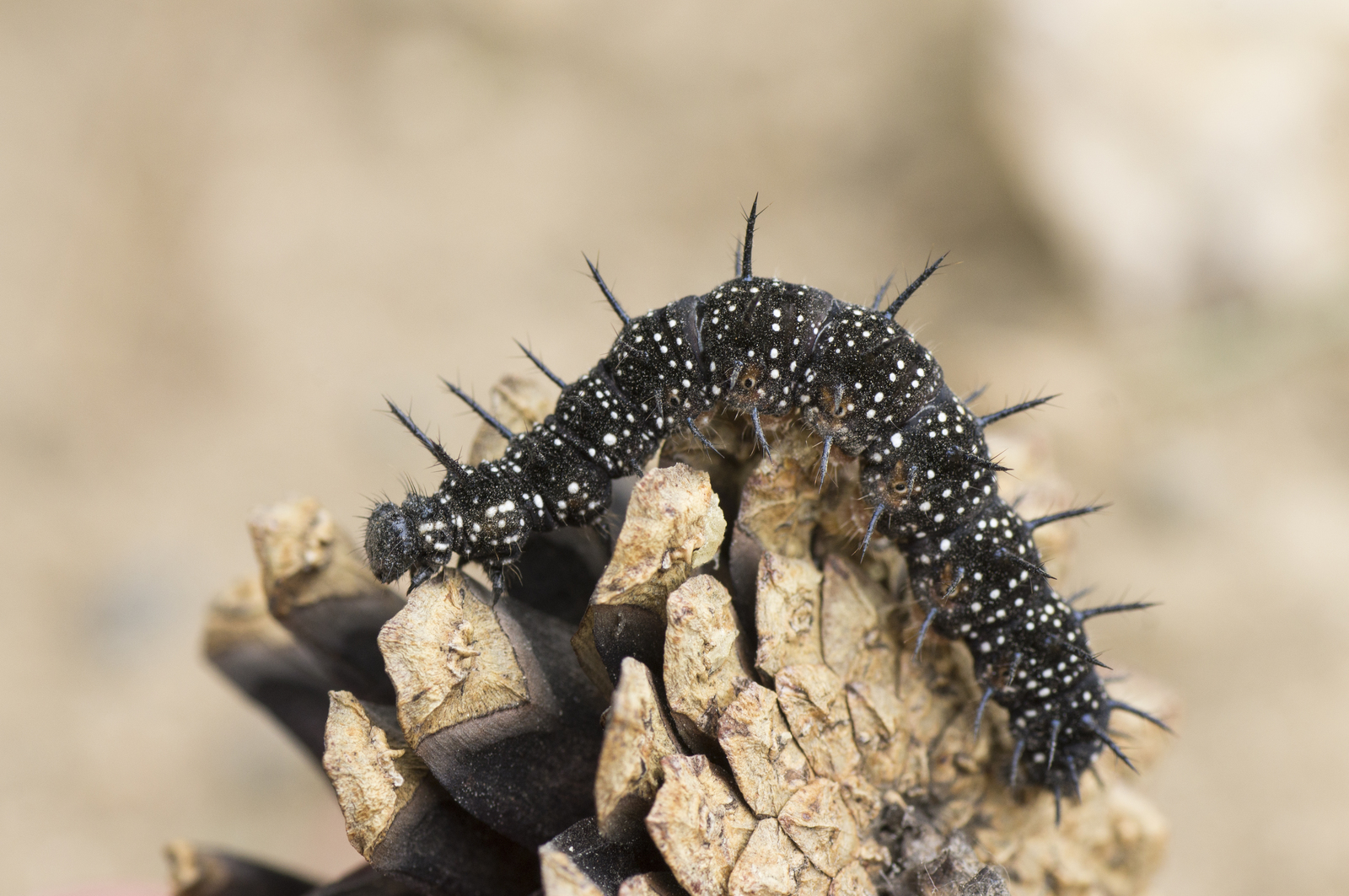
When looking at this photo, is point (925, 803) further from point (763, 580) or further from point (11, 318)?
point (11, 318)

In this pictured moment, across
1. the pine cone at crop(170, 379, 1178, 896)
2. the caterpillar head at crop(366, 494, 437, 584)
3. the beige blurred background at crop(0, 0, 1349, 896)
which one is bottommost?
the pine cone at crop(170, 379, 1178, 896)

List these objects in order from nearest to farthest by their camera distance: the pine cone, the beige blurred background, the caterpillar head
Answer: the pine cone
the caterpillar head
the beige blurred background

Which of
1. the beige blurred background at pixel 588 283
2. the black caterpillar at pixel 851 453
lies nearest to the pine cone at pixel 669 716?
the black caterpillar at pixel 851 453

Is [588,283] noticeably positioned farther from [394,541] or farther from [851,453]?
[394,541]

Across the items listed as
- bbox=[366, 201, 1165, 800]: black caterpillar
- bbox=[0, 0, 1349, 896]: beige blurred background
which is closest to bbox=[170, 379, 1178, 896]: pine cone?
bbox=[366, 201, 1165, 800]: black caterpillar

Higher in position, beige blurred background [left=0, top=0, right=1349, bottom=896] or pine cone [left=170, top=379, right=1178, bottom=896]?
beige blurred background [left=0, top=0, right=1349, bottom=896]

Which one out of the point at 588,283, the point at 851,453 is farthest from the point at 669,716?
the point at 588,283

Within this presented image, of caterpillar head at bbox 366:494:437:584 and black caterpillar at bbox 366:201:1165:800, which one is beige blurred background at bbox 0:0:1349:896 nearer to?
black caterpillar at bbox 366:201:1165:800

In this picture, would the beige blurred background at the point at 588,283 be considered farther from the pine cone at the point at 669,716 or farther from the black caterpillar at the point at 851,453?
the pine cone at the point at 669,716
